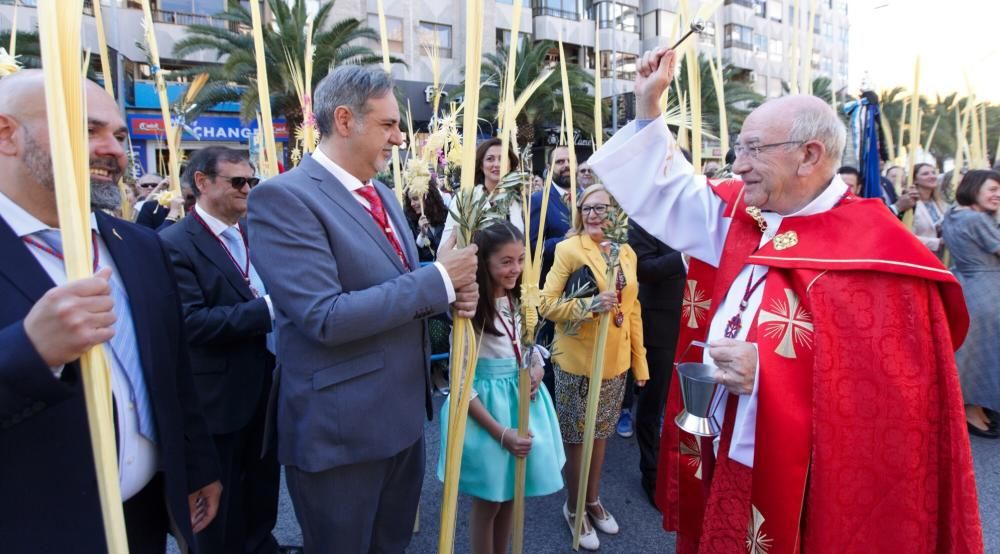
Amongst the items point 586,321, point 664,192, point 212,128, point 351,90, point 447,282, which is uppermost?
point 212,128

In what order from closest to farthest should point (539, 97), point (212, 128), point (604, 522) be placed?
point (604, 522)
point (539, 97)
point (212, 128)

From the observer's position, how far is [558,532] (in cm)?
305

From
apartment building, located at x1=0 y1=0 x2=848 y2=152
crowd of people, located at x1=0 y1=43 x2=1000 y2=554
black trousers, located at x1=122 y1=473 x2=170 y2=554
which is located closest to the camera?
crowd of people, located at x1=0 y1=43 x2=1000 y2=554

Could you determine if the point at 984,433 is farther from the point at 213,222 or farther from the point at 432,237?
the point at 213,222

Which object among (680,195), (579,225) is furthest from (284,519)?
(680,195)

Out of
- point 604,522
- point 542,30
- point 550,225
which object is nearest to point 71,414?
point 604,522

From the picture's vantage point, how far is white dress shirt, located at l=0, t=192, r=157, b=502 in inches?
48.3

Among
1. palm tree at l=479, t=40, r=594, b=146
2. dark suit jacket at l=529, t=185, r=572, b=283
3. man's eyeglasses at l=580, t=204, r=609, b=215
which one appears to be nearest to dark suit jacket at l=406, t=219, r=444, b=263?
dark suit jacket at l=529, t=185, r=572, b=283

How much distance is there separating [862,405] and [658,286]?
1.87 meters

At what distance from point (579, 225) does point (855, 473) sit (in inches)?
69.4

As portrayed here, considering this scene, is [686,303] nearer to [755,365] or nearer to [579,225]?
[755,365]

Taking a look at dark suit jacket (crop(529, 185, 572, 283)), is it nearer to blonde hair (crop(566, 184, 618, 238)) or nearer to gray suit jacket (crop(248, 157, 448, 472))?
blonde hair (crop(566, 184, 618, 238))

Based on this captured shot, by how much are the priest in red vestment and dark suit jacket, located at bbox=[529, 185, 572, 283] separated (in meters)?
2.18

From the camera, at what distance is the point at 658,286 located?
349 cm
